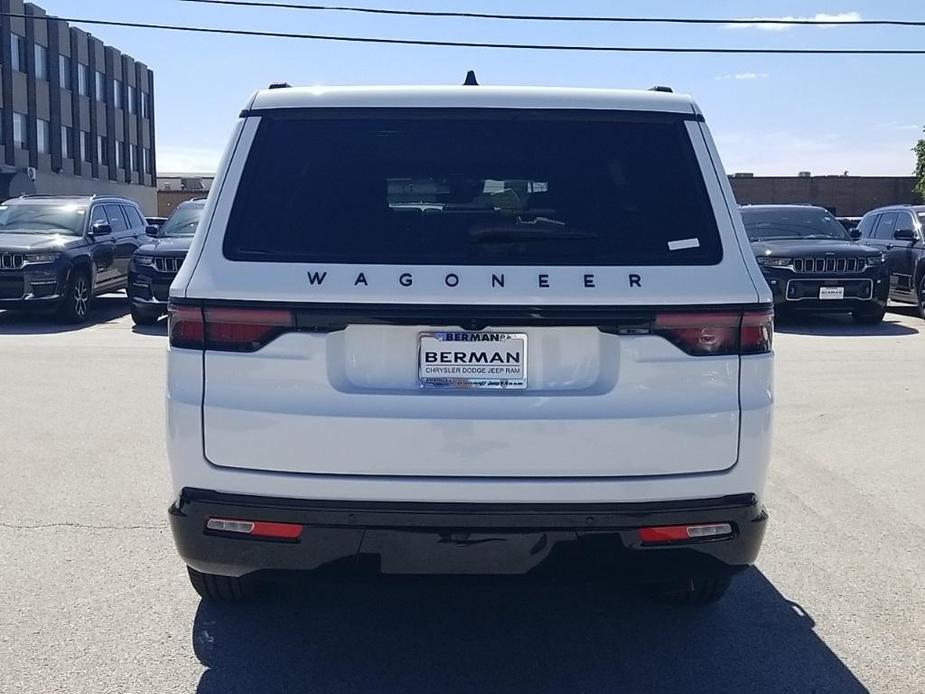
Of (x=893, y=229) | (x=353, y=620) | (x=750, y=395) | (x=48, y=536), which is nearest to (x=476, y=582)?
(x=353, y=620)

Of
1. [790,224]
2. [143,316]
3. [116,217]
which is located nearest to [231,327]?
[143,316]

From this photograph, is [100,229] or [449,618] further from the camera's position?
[100,229]

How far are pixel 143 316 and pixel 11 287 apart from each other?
180cm

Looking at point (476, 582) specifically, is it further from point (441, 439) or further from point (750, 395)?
point (750, 395)

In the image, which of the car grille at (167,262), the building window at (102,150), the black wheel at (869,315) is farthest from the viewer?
the building window at (102,150)

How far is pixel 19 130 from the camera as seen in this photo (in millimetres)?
50000

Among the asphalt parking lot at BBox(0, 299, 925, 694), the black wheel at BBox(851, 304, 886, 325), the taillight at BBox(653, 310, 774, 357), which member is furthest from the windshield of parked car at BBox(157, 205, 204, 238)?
the taillight at BBox(653, 310, 774, 357)

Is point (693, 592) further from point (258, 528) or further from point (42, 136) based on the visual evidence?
point (42, 136)

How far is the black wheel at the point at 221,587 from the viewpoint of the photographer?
387 cm

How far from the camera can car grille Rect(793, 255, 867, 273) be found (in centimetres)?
1395

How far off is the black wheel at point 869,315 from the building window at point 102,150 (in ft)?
174

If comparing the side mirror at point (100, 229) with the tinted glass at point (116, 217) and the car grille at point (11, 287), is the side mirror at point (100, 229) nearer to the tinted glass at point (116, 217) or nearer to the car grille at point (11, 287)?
the tinted glass at point (116, 217)

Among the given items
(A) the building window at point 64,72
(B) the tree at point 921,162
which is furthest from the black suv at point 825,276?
(A) the building window at point 64,72

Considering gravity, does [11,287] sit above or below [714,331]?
below
